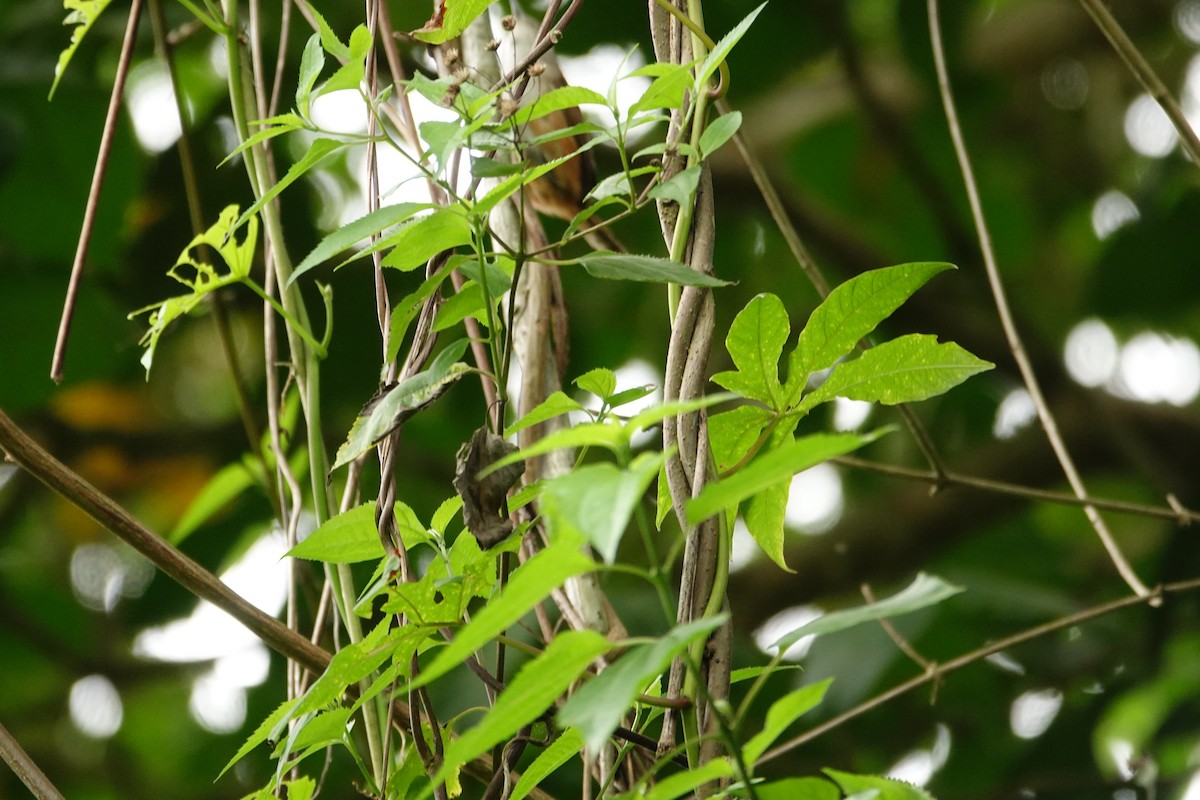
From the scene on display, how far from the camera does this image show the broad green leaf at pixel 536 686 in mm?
321

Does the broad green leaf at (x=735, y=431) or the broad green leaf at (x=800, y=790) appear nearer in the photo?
the broad green leaf at (x=800, y=790)

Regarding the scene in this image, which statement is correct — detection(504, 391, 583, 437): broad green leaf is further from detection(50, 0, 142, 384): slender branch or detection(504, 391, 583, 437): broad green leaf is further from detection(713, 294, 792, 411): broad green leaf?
detection(50, 0, 142, 384): slender branch

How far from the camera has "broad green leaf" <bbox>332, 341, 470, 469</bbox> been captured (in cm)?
46

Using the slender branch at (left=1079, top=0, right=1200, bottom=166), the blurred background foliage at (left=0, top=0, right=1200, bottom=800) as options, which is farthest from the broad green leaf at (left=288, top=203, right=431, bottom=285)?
the blurred background foliage at (left=0, top=0, right=1200, bottom=800)

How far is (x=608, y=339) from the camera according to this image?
2.15m

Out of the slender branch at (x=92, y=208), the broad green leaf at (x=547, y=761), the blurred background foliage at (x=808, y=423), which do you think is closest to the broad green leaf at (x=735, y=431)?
the broad green leaf at (x=547, y=761)

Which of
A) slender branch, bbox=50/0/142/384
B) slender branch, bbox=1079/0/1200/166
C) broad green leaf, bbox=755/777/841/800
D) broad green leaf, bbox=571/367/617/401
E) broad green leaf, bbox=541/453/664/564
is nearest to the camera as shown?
broad green leaf, bbox=541/453/664/564

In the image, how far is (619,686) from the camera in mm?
305

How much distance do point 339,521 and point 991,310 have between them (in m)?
1.71

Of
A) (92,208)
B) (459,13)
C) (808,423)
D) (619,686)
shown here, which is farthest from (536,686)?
(808,423)

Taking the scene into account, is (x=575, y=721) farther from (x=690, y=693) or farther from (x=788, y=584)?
(x=788, y=584)

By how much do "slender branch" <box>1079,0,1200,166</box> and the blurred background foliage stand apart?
2.03ft

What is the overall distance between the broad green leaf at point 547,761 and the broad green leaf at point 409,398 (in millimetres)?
137

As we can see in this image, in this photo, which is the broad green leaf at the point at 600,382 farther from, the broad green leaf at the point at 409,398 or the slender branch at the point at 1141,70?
the slender branch at the point at 1141,70
